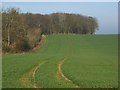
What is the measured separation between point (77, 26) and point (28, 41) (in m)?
62.3

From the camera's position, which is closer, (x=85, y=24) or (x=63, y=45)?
(x=63, y=45)

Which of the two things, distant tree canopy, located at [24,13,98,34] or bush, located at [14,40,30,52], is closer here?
Answer: bush, located at [14,40,30,52]

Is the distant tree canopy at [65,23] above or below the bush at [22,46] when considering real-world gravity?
above

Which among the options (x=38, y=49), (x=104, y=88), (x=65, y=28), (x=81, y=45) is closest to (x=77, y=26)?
(x=65, y=28)

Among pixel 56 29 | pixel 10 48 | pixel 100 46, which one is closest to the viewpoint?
pixel 10 48

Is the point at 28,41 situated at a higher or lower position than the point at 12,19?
lower

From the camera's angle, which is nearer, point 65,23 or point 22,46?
point 22,46

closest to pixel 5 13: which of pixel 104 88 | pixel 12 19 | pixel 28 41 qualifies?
pixel 12 19

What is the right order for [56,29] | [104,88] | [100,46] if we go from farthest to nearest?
[56,29] < [100,46] < [104,88]

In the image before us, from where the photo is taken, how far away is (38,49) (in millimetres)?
84875

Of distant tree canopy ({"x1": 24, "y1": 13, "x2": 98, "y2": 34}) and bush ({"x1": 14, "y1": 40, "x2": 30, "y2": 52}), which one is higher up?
distant tree canopy ({"x1": 24, "y1": 13, "x2": 98, "y2": 34})

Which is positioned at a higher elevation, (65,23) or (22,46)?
(65,23)

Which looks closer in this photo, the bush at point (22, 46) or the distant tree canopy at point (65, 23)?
the bush at point (22, 46)

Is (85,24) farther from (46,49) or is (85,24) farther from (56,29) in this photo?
(46,49)
